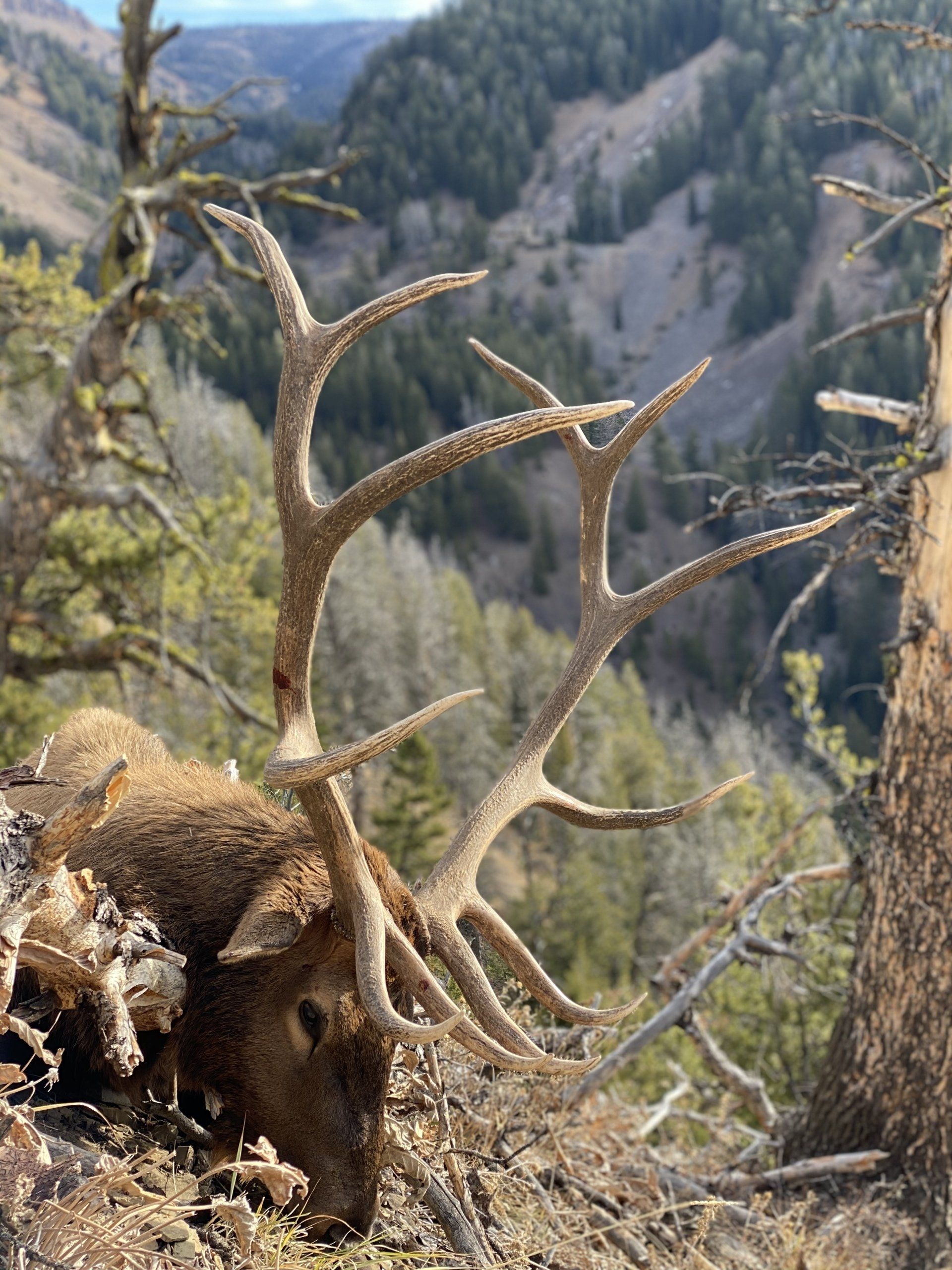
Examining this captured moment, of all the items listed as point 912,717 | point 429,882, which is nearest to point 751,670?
point 912,717

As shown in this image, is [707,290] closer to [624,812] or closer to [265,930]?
[624,812]

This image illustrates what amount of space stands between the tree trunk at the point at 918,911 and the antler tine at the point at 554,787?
207 centimetres

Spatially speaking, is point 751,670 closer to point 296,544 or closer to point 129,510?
point 296,544

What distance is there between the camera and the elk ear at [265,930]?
A: 246 centimetres

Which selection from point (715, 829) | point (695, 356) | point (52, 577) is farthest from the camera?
point (695, 356)

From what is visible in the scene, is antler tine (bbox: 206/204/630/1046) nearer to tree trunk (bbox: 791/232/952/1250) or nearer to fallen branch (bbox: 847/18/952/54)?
tree trunk (bbox: 791/232/952/1250)

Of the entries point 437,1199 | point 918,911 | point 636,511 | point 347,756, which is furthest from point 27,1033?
point 636,511

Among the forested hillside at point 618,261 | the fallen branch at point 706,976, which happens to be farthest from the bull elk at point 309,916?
the forested hillside at point 618,261

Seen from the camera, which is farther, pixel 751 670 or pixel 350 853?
pixel 751 670

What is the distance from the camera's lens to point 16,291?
11469mm

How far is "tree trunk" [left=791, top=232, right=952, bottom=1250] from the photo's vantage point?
4.56 m

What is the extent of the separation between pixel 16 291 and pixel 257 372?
97062 millimetres

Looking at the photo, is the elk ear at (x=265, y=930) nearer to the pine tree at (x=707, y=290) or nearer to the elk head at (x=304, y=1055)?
the elk head at (x=304, y=1055)

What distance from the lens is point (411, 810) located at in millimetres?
31047
